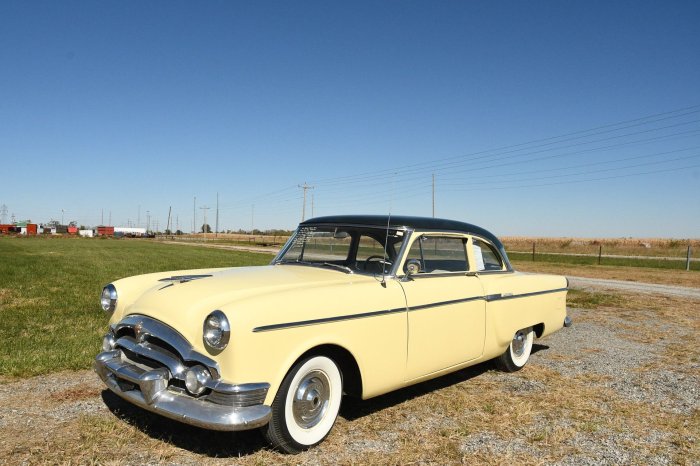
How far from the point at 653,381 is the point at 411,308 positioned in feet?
10.1

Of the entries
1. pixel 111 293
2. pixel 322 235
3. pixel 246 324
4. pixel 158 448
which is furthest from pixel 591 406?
pixel 111 293

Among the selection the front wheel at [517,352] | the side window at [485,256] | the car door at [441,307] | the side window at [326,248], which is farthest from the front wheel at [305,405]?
the front wheel at [517,352]

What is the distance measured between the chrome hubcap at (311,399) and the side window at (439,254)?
1.28 metres

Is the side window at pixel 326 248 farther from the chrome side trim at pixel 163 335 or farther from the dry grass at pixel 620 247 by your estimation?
the dry grass at pixel 620 247

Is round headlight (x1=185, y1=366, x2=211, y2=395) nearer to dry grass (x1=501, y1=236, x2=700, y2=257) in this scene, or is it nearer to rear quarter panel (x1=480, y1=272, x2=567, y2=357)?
rear quarter panel (x1=480, y1=272, x2=567, y2=357)

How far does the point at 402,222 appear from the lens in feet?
14.4

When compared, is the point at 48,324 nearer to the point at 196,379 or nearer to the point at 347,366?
the point at 196,379

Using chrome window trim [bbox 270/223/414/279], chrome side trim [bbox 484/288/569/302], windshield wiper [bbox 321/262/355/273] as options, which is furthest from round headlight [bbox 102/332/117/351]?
chrome side trim [bbox 484/288/569/302]

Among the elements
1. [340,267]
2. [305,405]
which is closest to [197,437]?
[305,405]

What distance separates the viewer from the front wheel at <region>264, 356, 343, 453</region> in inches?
121

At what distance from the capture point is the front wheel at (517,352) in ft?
17.2

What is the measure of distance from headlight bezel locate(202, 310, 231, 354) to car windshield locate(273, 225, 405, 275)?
1.44 meters

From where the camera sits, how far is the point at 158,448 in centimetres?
321

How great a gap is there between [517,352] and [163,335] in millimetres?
3764
